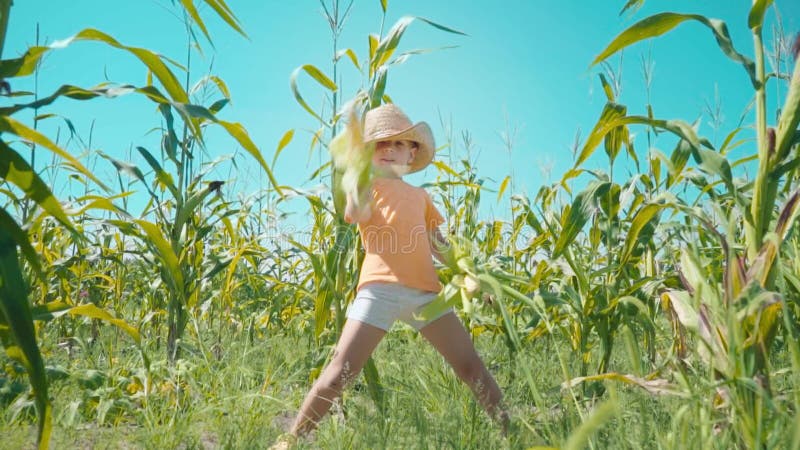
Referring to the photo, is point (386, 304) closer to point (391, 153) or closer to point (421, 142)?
point (391, 153)

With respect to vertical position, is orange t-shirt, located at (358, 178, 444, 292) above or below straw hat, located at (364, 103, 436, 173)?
below

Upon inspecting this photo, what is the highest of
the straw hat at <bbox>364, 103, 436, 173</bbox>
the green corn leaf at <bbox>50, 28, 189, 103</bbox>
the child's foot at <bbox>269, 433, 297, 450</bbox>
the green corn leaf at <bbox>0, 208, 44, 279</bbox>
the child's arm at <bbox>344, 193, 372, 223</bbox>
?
the green corn leaf at <bbox>50, 28, 189, 103</bbox>

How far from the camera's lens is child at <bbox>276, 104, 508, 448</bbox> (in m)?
1.83

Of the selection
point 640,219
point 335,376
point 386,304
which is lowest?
point 335,376

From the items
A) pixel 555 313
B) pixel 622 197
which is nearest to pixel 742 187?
pixel 622 197

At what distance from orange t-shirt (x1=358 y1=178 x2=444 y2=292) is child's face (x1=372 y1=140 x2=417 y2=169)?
0.12 meters

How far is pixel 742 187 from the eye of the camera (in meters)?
1.85

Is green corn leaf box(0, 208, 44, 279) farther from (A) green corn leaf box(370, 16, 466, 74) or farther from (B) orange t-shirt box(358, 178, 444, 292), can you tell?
(A) green corn leaf box(370, 16, 466, 74)

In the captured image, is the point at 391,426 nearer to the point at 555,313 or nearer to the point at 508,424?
the point at 508,424

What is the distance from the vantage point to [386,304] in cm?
195

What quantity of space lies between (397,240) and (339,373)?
0.59 m

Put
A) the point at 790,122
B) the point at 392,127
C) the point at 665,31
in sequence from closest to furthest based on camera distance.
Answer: the point at 790,122 → the point at 665,31 → the point at 392,127

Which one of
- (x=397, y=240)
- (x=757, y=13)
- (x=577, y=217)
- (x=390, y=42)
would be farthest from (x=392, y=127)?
(x=757, y=13)

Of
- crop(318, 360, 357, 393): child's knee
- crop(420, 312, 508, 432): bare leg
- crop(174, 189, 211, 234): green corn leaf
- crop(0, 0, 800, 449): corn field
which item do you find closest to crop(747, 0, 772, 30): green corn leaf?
crop(0, 0, 800, 449): corn field
